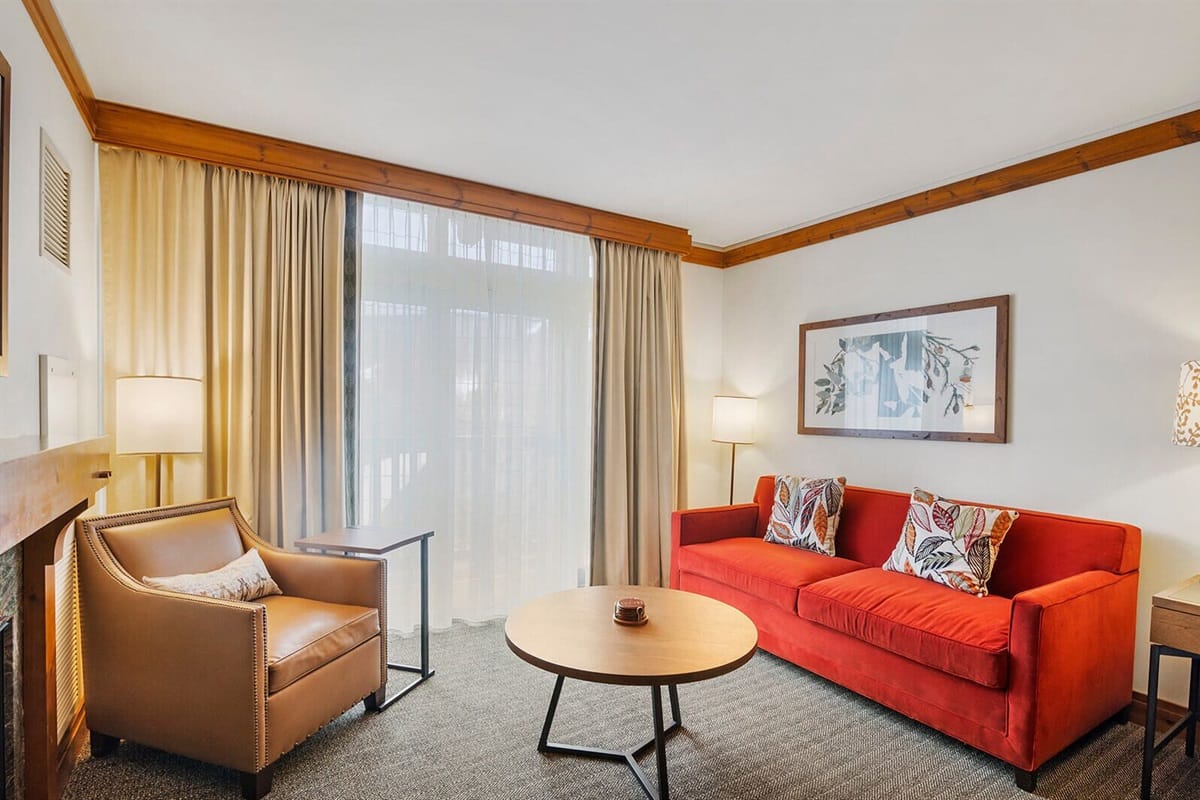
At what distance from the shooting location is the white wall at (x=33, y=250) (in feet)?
5.73

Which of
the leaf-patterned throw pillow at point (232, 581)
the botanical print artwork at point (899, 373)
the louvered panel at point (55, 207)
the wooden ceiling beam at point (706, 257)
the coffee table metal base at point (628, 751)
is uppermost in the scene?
the wooden ceiling beam at point (706, 257)

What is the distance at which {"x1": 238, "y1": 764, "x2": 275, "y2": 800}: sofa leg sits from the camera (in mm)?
2008

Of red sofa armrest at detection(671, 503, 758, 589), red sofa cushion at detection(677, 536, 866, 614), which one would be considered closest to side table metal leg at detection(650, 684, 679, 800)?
red sofa cushion at detection(677, 536, 866, 614)

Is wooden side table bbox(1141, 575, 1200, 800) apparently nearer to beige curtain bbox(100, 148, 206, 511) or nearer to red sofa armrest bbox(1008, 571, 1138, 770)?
red sofa armrest bbox(1008, 571, 1138, 770)

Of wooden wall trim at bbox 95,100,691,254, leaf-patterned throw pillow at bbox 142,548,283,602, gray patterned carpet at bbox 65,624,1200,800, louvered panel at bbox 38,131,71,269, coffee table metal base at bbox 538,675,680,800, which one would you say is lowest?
gray patterned carpet at bbox 65,624,1200,800

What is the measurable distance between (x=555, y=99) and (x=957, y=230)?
90.0 inches

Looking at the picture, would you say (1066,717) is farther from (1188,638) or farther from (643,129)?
(643,129)

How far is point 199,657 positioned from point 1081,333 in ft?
12.5

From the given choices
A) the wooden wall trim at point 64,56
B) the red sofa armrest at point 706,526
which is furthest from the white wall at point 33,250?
the red sofa armrest at point 706,526

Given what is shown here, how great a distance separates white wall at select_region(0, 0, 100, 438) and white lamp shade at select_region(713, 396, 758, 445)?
3489 millimetres

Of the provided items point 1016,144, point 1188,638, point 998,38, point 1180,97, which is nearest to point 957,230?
point 1016,144

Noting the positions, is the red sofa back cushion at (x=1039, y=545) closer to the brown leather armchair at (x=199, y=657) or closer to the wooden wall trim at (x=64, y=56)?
the brown leather armchair at (x=199, y=657)

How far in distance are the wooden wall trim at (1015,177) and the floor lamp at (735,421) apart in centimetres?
110

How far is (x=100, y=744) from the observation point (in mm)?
2227
